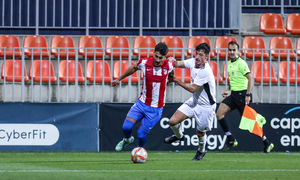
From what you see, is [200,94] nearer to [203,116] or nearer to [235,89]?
[203,116]

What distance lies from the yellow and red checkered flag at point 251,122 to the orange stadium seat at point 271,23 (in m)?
5.28

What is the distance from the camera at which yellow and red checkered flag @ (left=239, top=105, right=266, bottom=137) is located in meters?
14.4

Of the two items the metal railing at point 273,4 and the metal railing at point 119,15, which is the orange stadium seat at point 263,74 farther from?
the metal railing at point 273,4

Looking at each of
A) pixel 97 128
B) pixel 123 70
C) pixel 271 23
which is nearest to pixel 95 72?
pixel 123 70

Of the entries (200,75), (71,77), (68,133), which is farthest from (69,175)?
(71,77)

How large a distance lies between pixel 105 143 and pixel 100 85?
155 cm

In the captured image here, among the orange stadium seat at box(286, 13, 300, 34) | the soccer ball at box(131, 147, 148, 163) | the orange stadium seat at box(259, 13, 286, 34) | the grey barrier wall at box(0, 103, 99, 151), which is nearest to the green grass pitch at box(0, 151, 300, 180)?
the soccer ball at box(131, 147, 148, 163)

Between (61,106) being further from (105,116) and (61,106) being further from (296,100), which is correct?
(296,100)

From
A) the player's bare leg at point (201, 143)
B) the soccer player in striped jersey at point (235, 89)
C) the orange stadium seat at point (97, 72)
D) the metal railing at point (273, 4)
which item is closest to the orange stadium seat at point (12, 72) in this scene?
the orange stadium seat at point (97, 72)

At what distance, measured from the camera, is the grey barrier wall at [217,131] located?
47.5 ft

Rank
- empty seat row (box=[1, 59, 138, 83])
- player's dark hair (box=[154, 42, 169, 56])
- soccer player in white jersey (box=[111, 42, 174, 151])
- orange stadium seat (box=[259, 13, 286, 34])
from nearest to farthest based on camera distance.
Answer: player's dark hair (box=[154, 42, 169, 56])
soccer player in white jersey (box=[111, 42, 174, 151])
empty seat row (box=[1, 59, 138, 83])
orange stadium seat (box=[259, 13, 286, 34])

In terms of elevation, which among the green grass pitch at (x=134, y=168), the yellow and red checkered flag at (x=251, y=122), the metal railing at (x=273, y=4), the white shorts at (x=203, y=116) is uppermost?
the metal railing at (x=273, y=4)

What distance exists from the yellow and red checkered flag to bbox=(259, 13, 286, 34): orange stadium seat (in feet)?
17.3

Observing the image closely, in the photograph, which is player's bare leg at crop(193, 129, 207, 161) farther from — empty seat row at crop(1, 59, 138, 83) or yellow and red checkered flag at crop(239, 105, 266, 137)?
empty seat row at crop(1, 59, 138, 83)
